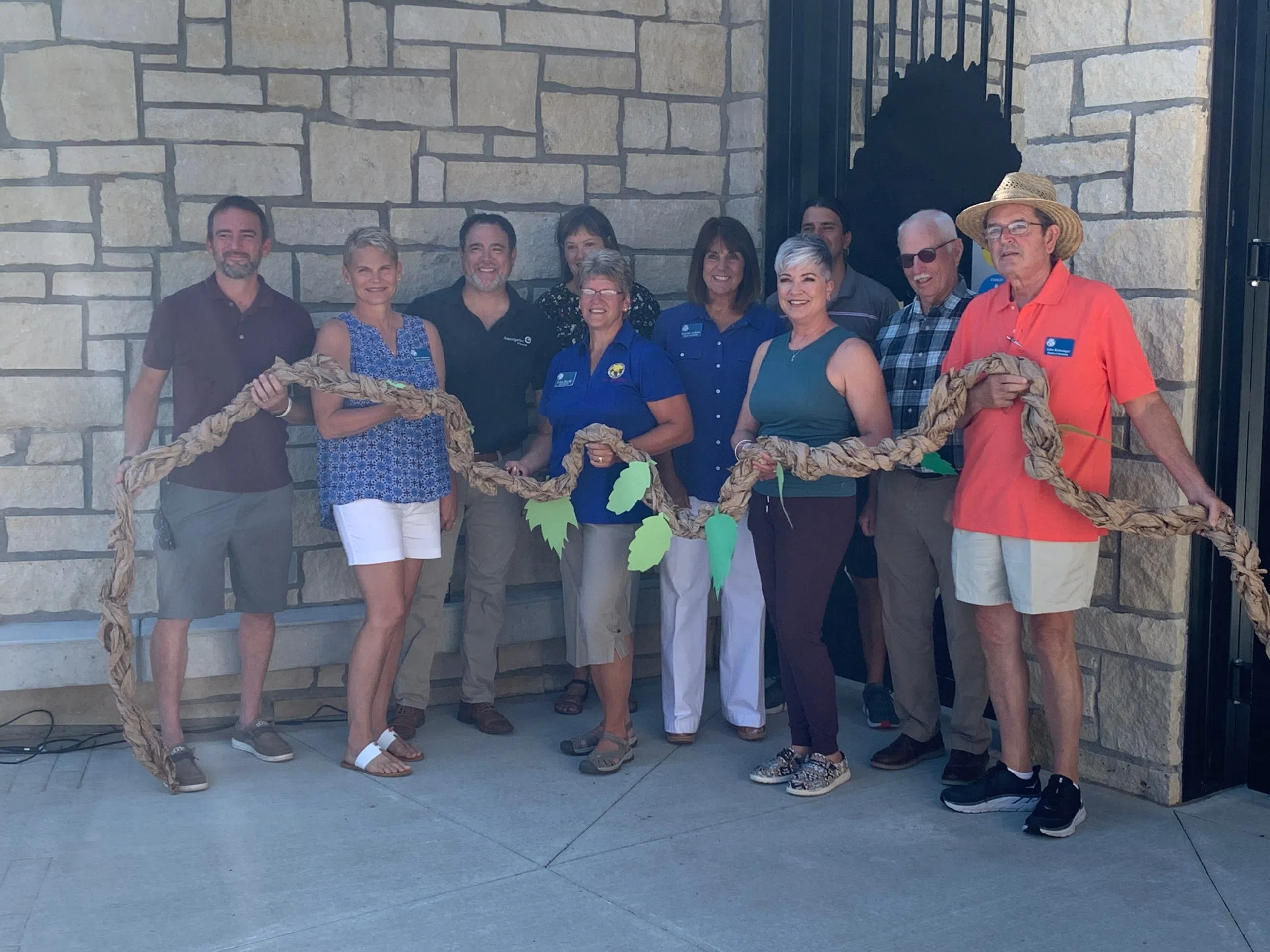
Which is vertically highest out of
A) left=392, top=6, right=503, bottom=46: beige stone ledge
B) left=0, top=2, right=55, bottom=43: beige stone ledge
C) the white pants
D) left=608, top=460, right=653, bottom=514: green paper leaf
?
left=392, top=6, right=503, bottom=46: beige stone ledge

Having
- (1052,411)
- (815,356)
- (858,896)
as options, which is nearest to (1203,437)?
(1052,411)

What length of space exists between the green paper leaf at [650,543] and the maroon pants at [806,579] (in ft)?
1.03

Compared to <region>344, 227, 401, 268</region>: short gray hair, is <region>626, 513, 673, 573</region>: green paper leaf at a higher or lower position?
lower

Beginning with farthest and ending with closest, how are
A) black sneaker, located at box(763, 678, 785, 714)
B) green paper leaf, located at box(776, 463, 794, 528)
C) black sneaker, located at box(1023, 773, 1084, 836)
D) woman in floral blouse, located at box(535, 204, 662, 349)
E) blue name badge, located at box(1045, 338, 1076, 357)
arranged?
black sneaker, located at box(763, 678, 785, 714), woman in floral blouse, located at box(535, 204, 662, 349), green paper leaf, located at box(776, 463, 794, 528), black sneaker, located at box(1023, 773, 1084, 836), blue name badge, located at box(1045, 338, 1076, 357)

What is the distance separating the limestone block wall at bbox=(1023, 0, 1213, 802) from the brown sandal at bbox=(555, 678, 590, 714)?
2001 mm

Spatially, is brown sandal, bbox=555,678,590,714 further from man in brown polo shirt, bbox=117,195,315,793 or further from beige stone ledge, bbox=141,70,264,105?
beige stone ledge, bbox=141,70,264,105

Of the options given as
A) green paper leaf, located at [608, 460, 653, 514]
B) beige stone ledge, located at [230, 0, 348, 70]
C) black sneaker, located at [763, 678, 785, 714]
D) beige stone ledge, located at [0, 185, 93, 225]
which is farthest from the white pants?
beige stone ledge, located at [0, 185, 93, 225]

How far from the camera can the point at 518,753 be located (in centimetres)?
494

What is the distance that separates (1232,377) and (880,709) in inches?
72.7

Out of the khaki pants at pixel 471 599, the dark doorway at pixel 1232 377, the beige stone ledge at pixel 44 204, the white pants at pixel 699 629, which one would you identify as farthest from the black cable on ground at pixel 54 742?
the dark doorway at pixel 1232 377

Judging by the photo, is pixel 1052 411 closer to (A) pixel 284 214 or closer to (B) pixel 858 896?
(B) pixel 858 896

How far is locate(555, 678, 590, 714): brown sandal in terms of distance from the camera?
5.46 m

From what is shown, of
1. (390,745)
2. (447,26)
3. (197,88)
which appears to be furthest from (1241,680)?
(197,88)

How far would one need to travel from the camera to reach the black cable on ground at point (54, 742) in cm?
487
